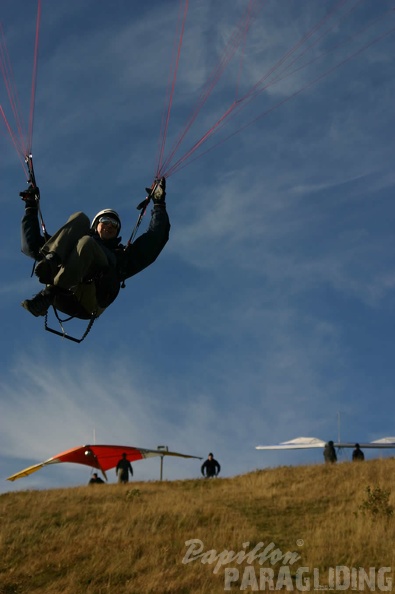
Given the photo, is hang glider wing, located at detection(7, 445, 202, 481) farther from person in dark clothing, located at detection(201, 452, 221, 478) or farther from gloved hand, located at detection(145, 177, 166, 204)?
gloved hand, located at detection(145, 177, 166, 204)

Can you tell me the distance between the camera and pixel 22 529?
20797 mm

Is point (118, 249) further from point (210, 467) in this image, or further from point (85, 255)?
point (210, 467)

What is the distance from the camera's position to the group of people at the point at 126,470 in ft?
94.8

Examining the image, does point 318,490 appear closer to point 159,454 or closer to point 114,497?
point 114,497

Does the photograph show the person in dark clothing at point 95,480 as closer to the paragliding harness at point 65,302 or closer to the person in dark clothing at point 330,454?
the person in dark clothing at point 330,454

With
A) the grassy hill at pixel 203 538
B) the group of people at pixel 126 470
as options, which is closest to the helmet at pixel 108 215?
the grassy hill at pixel 203 538

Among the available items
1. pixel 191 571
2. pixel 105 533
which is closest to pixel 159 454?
pixel 105 533

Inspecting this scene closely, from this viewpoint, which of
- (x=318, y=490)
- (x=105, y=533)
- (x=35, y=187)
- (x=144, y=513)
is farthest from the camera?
(x=318, y=490)

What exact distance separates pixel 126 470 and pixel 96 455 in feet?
19.3

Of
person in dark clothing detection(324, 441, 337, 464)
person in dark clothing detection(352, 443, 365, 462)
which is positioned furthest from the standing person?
person in dark clothing detection(352, 443, 365, 462)

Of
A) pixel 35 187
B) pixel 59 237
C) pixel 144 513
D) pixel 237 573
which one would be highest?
pixel 35 187

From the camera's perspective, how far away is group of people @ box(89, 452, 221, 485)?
94.8 feet

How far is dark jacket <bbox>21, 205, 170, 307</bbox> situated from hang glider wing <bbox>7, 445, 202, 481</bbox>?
2584cm

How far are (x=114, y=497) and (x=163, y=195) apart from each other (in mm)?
17112
